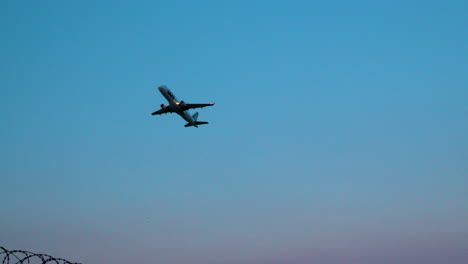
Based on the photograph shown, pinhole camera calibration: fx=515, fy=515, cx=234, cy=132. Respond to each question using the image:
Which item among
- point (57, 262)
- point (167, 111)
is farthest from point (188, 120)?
point (57, 262)

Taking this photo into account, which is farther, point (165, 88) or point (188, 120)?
point (188, 120)

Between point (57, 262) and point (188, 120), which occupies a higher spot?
point (188, 120)

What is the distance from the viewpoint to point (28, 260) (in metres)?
38.3

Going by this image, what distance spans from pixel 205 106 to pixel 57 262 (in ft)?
194

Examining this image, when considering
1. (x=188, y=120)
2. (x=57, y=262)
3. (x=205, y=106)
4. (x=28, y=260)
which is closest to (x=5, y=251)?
(x=28, y=260)

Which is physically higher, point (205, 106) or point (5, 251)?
point (205, 106)

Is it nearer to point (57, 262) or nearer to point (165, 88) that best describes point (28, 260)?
point (57, 262)

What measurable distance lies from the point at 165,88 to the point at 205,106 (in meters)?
8.43

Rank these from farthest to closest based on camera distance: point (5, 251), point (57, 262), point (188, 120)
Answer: point (188, 120) < point (57, 262) < point (5, 251)

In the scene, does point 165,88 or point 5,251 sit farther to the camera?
point 165,88

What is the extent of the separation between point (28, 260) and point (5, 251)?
70.1 inches

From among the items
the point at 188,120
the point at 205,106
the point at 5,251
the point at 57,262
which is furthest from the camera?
the point at 188,120

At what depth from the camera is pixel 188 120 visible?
105812 millimetres

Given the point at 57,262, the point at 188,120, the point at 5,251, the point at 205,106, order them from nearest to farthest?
the point at 5,251 < the point at 57,262 < the point at 205,106 < the point at 188,120
